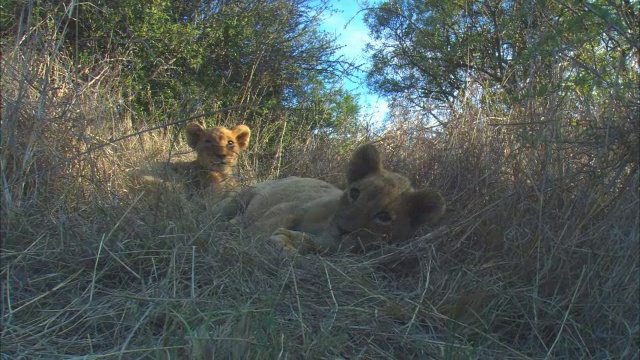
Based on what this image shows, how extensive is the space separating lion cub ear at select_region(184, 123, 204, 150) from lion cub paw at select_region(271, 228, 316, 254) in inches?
137

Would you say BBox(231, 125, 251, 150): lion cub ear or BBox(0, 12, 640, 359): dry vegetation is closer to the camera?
BBox(0, 12, 640, 359): dry vegetation

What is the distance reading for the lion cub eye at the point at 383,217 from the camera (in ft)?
14.0

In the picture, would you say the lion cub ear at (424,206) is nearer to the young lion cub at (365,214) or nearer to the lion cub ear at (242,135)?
the young lion cub at (365,214)

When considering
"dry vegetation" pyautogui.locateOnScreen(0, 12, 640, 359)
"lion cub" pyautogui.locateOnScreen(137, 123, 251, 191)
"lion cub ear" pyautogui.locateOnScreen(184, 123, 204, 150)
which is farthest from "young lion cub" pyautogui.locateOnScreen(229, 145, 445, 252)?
"lion cub ear" pyautogui.locateOnScreen(184, 123, 204, 150)

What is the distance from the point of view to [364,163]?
182 inches

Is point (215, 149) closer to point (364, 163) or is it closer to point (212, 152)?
point (212, 152)

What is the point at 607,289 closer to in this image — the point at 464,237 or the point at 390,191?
the point at 464,237

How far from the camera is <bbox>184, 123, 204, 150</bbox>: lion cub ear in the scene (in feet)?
25.3

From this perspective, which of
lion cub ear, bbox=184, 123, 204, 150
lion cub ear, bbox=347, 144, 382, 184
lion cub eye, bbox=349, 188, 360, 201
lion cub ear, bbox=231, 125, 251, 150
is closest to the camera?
lion cub eye, bbox=349, 188, 360, 201

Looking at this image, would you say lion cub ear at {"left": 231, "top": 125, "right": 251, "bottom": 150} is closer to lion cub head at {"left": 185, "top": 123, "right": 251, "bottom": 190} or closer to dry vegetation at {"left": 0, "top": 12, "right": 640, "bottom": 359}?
lion cub head at {"left": 185, "top": 123, "right": 251, "bottom": 190}

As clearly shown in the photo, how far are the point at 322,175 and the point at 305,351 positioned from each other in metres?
4.78

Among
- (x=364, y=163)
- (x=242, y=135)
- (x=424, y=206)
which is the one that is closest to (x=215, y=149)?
(x=242, y=135)

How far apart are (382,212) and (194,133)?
13.4ft

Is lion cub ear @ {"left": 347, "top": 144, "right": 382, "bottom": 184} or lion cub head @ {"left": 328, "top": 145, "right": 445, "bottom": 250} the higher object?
lion cub ear @ {"left": 347, "top": 144, "right": 382, "bottom": 184}
